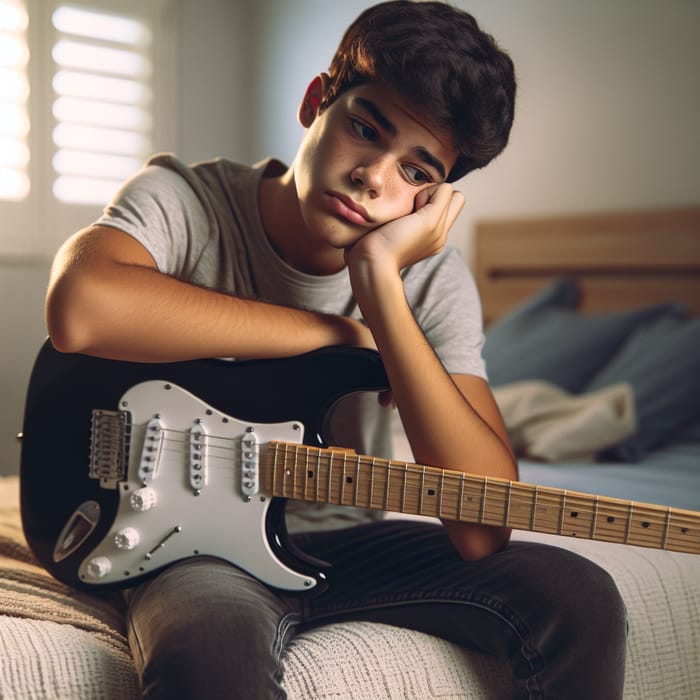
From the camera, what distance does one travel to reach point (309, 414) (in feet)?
3.26

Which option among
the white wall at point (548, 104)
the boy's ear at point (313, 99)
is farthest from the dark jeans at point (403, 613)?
the white wall at point (548, 104)

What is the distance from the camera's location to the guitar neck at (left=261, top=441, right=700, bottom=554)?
34.1 inches

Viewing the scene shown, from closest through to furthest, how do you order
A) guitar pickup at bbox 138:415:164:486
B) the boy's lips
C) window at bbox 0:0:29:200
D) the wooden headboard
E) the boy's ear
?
guitar pickup at bbox 138:415:164:486 → the boy's lips → the boy's ear → the wooden headboard → window at bbox 0:0:29:200

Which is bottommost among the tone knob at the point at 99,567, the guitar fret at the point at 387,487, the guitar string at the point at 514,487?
the tone knob at the point at 99,567

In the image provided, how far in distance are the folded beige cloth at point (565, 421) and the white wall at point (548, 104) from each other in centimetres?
77

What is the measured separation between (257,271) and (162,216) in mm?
159

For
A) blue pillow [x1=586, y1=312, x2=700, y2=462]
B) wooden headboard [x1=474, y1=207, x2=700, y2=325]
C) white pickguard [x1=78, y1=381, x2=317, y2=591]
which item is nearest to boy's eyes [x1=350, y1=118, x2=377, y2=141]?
white pickguard [x1=78, y1=381, x2=317, y2=591]

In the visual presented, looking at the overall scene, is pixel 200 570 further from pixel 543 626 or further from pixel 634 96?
pixel 634 96

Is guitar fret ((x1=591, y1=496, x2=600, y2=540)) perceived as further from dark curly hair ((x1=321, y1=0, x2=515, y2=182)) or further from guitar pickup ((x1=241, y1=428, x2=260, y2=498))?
dark curly hair ((x1=321, y1=0, x2=515, y2=182))

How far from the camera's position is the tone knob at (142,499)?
0.98m

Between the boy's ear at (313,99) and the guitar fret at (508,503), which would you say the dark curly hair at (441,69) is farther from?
the guitar fret at (508,503)

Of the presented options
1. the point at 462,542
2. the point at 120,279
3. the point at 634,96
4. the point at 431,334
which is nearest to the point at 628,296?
the point at 634,96

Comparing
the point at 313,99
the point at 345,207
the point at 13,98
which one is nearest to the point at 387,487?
the point at 345,207

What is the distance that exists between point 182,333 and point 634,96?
183cm
